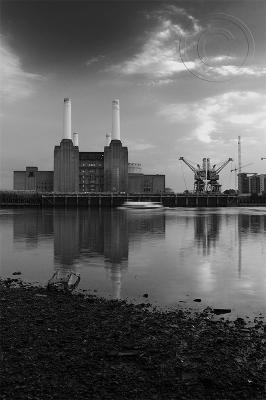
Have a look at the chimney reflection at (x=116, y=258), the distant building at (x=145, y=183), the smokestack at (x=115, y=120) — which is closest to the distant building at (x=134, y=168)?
the distant building at (x=145, y=183)

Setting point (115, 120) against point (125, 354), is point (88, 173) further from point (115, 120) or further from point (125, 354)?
point (125, 354)

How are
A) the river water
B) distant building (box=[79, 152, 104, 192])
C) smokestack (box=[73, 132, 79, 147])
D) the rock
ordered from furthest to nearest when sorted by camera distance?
distant building (box=[79, 152, 104, 192]) < smokestack (box=[73, 132, 79, 147]) < the river water < the rock

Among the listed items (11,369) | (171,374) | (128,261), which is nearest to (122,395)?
(171,374)

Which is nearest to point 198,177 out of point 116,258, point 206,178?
point 206,178

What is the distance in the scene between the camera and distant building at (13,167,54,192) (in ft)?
574

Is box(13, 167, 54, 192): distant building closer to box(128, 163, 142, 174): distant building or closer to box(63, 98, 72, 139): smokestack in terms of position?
box(63, 98, 72, 139): smokestack

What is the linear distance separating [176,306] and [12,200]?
148 meters

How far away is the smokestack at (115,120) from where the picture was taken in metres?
142

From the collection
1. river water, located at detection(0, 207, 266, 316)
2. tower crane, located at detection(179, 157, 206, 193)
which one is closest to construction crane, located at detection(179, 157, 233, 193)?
tower crane, located at detection(179, 157, 206, 193)

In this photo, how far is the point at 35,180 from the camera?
575ft

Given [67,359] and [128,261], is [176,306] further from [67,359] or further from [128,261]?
[128,261]

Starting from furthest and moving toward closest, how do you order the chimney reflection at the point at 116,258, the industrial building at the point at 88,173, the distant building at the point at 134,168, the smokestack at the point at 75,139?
the distant building at the point at 134,168 → the smokestack at the point at 75,139 → the industrial building at the point at 88,173 → the chimney reflection at the point at 116,258

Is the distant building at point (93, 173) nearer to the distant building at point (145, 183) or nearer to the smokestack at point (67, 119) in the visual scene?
the distant building at point (145, 183)

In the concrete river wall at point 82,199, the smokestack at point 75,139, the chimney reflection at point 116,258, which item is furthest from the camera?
the smokestack at point 75,139
